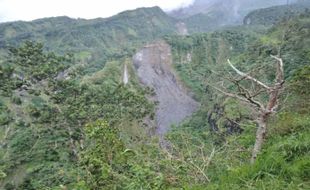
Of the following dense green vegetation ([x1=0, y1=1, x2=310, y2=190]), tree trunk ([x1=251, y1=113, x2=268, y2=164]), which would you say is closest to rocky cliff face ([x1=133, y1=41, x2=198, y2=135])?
dense green vegetation ([x1=0, y1=1, x2=310, y2=190])

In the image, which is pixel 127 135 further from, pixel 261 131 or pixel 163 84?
pixel 163 84

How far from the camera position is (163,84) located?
100 m

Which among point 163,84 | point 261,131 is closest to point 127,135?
point 261,131

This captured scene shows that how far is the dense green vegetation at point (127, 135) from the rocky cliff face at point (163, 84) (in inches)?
136

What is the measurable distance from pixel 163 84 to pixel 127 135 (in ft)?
196

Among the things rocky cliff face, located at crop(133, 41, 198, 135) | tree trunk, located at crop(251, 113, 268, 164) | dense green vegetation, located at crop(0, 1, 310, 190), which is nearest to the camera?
tree trunk, located at crop(251, 113, 268, 164)

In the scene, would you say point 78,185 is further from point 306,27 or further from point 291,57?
point 306,27

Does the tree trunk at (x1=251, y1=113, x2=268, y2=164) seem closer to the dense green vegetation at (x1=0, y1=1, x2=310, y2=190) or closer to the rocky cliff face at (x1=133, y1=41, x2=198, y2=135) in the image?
the dense green vegetation at (x1=0, y1=1, x2=310, y2=190)

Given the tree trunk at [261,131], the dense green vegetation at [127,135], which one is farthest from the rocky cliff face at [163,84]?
the tree trunk at [261,131]

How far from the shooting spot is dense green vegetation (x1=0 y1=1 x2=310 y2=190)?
7.28m

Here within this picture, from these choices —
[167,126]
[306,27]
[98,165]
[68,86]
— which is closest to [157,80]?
[167,126]

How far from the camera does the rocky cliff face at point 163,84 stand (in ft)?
271

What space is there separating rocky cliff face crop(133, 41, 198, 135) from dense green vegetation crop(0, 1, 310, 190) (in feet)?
11.3

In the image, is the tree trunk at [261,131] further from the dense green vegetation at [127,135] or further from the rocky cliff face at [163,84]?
the rocky cliff face at [163,84]
